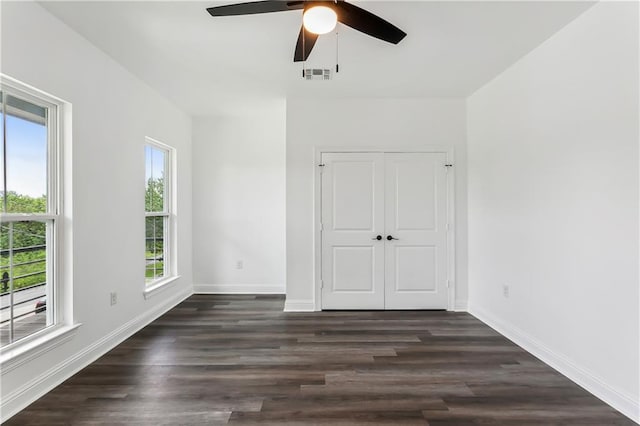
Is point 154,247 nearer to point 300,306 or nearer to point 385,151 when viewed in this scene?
Result: point 300,306

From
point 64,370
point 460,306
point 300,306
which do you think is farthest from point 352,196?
point 64,370

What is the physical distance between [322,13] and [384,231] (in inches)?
107

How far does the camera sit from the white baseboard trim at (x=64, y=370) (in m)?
1.94

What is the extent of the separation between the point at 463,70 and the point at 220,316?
365cm

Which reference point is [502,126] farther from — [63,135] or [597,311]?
[63,135]

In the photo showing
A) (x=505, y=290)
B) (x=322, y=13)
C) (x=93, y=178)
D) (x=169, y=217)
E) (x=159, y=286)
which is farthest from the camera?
(x=169, y=217)

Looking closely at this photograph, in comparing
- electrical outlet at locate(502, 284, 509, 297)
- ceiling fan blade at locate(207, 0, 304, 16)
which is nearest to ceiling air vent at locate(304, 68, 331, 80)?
ceiling fan blade at locate(207, 0, 304, 16)

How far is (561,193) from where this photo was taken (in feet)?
8.03

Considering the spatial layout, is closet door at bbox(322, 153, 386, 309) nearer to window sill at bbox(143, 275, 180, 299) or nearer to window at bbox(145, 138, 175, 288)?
window sill at bbox(143, 275, 180, 299)

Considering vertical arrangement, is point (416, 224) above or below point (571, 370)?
above

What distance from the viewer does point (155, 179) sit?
3865 millimetres

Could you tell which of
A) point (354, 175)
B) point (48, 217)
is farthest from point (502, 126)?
point (48, 217)

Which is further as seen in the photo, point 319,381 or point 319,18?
point 319,381

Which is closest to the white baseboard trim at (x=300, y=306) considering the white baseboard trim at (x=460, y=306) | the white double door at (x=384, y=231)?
the white double door at (x=384, y=231)
